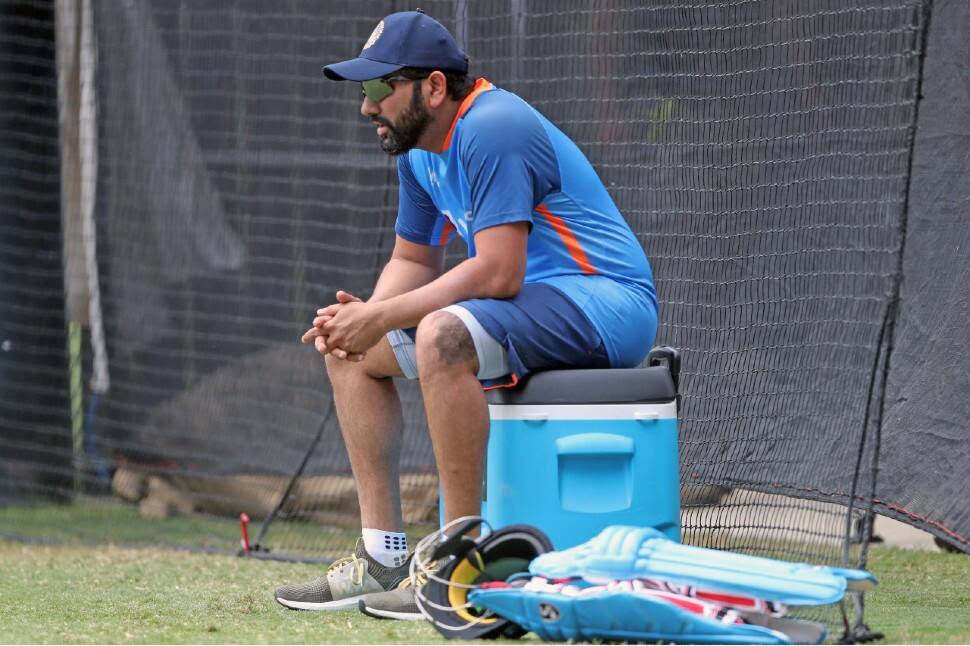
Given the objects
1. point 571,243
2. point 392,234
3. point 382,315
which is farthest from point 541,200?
point 392,234

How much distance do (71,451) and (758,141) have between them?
→ 10.6 feet

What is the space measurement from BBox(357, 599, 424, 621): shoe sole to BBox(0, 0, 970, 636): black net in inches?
35.8

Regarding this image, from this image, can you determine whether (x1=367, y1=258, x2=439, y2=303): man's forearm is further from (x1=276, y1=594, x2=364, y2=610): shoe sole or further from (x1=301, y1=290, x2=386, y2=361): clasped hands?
(x1=276, y1=594, x2=364, y2=610): shoe sole

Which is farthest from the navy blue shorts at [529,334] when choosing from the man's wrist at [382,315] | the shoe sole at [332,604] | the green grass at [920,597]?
the green grass at [920,597]

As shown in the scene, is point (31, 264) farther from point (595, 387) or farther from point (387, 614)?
point (595, 387)

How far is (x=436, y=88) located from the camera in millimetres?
2928

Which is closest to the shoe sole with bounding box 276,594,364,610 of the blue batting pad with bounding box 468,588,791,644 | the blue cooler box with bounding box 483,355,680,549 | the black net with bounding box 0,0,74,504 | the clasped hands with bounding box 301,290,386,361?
the blue cooler box with bounding box 483,355,680,549

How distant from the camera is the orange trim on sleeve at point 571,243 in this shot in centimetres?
290

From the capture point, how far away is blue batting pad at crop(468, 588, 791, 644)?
220 cm

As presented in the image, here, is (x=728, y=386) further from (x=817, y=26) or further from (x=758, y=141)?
(x=817, y=26)

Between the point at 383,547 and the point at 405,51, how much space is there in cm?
104

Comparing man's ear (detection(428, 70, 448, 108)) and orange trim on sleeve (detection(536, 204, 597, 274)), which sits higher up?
man's ear (detection(428, 70, 448, 108))

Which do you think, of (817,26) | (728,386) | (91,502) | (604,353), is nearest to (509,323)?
(604,353)

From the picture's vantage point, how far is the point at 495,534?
248 cm
